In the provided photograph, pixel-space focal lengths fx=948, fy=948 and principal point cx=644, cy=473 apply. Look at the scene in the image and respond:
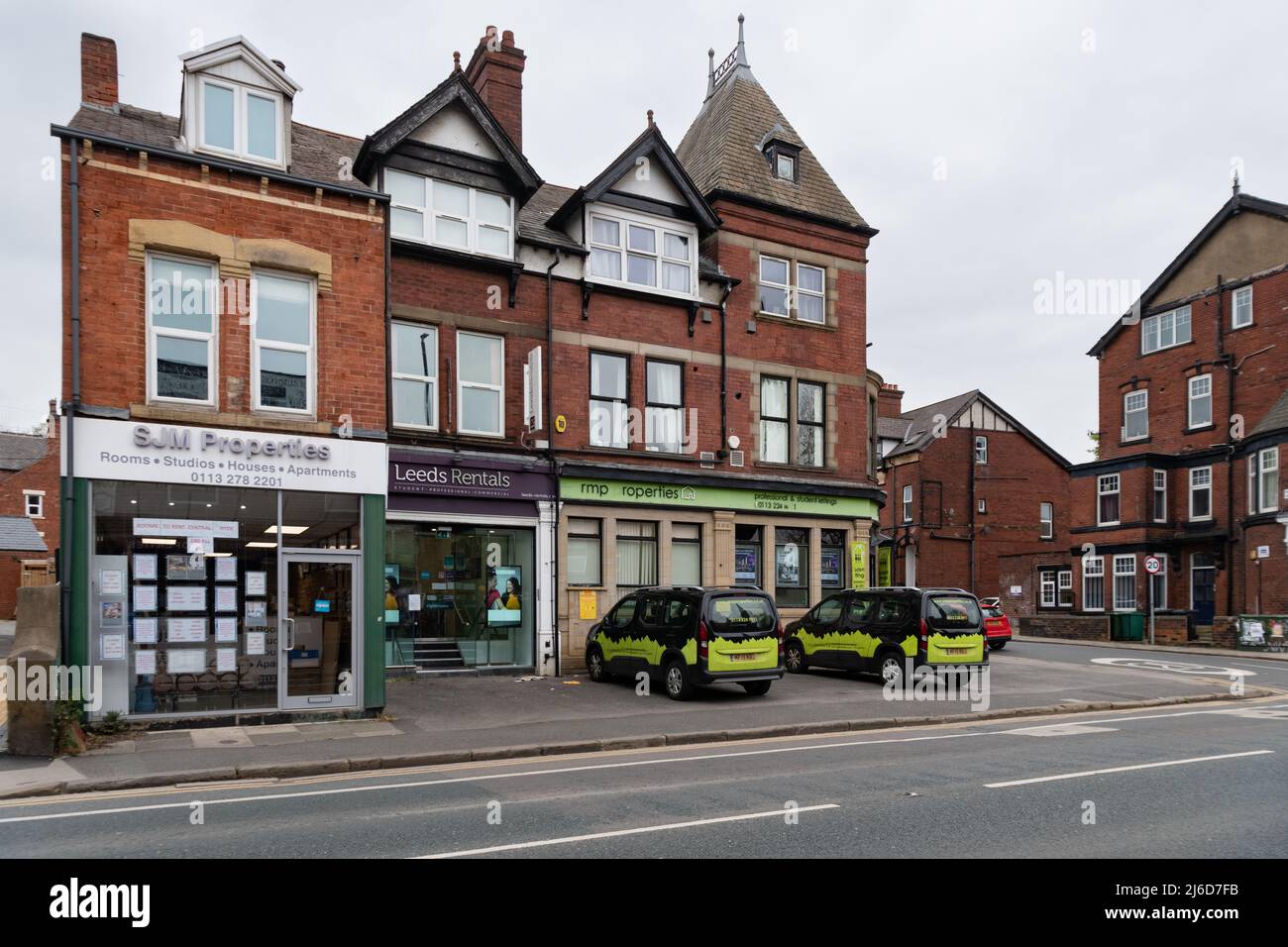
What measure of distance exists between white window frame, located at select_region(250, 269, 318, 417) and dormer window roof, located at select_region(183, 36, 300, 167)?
6.35 ft

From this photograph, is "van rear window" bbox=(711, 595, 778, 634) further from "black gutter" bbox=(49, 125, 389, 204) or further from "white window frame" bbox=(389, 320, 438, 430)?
"black gutter" bbox=(49, 125, 389, 204)

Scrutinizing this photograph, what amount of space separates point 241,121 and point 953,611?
48.5ft

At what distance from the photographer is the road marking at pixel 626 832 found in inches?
265

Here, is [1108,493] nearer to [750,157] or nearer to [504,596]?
[750,157]

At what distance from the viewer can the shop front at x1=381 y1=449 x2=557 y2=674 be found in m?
17.9

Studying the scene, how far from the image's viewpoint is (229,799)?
883cm

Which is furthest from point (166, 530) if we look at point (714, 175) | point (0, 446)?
point (0, 446)

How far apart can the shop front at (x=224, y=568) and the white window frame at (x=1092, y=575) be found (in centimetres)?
3391

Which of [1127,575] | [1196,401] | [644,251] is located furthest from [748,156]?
[1127,575]

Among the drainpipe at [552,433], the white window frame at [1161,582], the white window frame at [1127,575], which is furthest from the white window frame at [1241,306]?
the drainpipe at [552,433]

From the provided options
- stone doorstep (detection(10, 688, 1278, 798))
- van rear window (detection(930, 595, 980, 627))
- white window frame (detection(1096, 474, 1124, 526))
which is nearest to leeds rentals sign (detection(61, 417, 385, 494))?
stone doorstep (detection(10, 688, 1278, 798))

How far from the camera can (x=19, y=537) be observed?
139 ft
